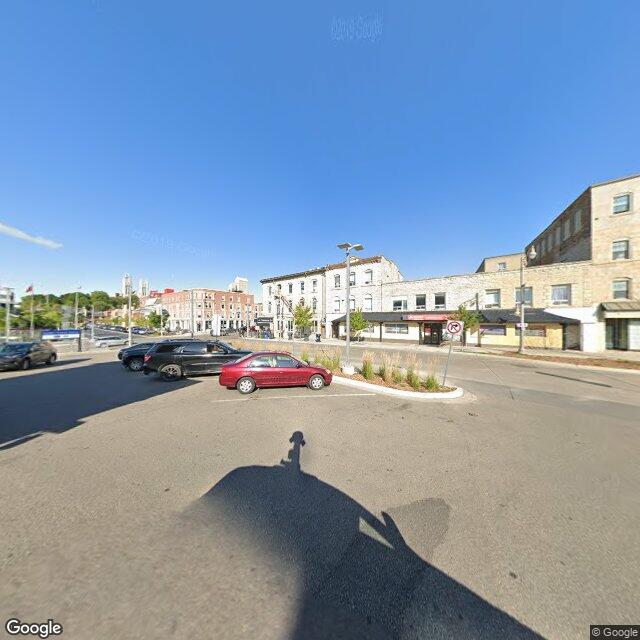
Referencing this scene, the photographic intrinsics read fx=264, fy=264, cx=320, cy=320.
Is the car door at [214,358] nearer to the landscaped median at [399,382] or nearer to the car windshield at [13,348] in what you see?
the landscaped median at [399,382]

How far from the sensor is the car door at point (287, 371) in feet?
31.4

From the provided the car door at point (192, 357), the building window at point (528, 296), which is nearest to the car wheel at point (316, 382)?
the car door at point (192, 357)

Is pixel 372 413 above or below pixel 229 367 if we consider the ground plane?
below

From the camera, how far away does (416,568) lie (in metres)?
2.60

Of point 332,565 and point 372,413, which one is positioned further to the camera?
point 372,413

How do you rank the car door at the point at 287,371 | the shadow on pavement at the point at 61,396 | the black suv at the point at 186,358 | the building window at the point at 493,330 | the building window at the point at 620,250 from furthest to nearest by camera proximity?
the building window at the point at 493,330
the building window at the point at 620,250
the black suv at the point at 186,358
the car door at the point at 287,371
the shadow on pavement at the point at 61,396

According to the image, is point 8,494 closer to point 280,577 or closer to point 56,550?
point 56,550

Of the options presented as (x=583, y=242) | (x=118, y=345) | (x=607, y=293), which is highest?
(x=583, y=242)

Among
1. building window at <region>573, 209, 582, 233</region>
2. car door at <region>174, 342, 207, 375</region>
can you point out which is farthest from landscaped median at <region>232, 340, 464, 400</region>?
building window at <region>573, 209, 582, 233</region>

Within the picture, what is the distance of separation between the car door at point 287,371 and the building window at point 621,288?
27.8 metres

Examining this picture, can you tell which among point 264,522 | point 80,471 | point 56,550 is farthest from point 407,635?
point 80,471

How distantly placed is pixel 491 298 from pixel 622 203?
451 inches

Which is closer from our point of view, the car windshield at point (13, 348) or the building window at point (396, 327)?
the car windshield at point (13, 348)

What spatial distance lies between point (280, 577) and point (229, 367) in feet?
24.2
